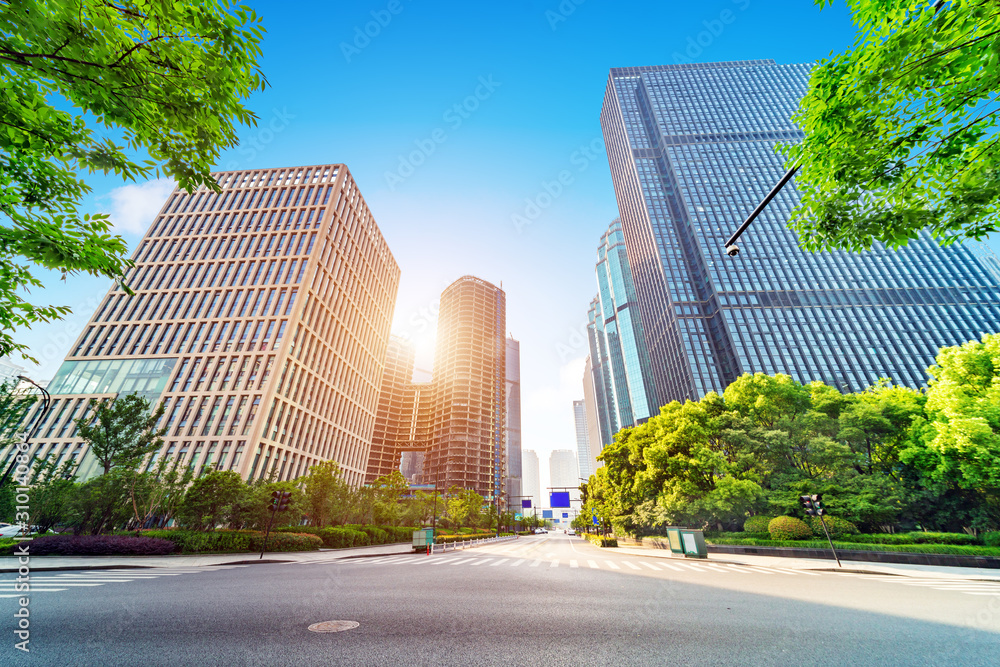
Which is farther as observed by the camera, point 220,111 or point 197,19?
point 220,111

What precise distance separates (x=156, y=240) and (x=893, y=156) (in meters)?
81.8

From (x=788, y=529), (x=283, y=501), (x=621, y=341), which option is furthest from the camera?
(x=621, y=341)

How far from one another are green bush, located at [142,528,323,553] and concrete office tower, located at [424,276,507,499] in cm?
9693

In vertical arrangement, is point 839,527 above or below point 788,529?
above

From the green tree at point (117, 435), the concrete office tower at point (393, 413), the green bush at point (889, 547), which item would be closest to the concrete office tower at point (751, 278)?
the green bush at point (889, 547)

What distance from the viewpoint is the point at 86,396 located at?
45.4 meters

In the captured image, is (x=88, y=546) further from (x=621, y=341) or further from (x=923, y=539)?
(x=621, y=341)

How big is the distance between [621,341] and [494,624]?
131 metres

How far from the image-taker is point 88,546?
51.5 feet

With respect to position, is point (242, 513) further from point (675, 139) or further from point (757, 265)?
point (675, 139)

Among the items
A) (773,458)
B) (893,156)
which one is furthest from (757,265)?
(893,156)

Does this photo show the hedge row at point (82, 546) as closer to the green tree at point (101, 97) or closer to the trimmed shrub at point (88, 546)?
the trimmed shrub at point (88, 546)

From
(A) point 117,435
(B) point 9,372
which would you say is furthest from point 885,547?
(B) point 9,372

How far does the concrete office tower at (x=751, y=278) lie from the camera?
68.8 meters
